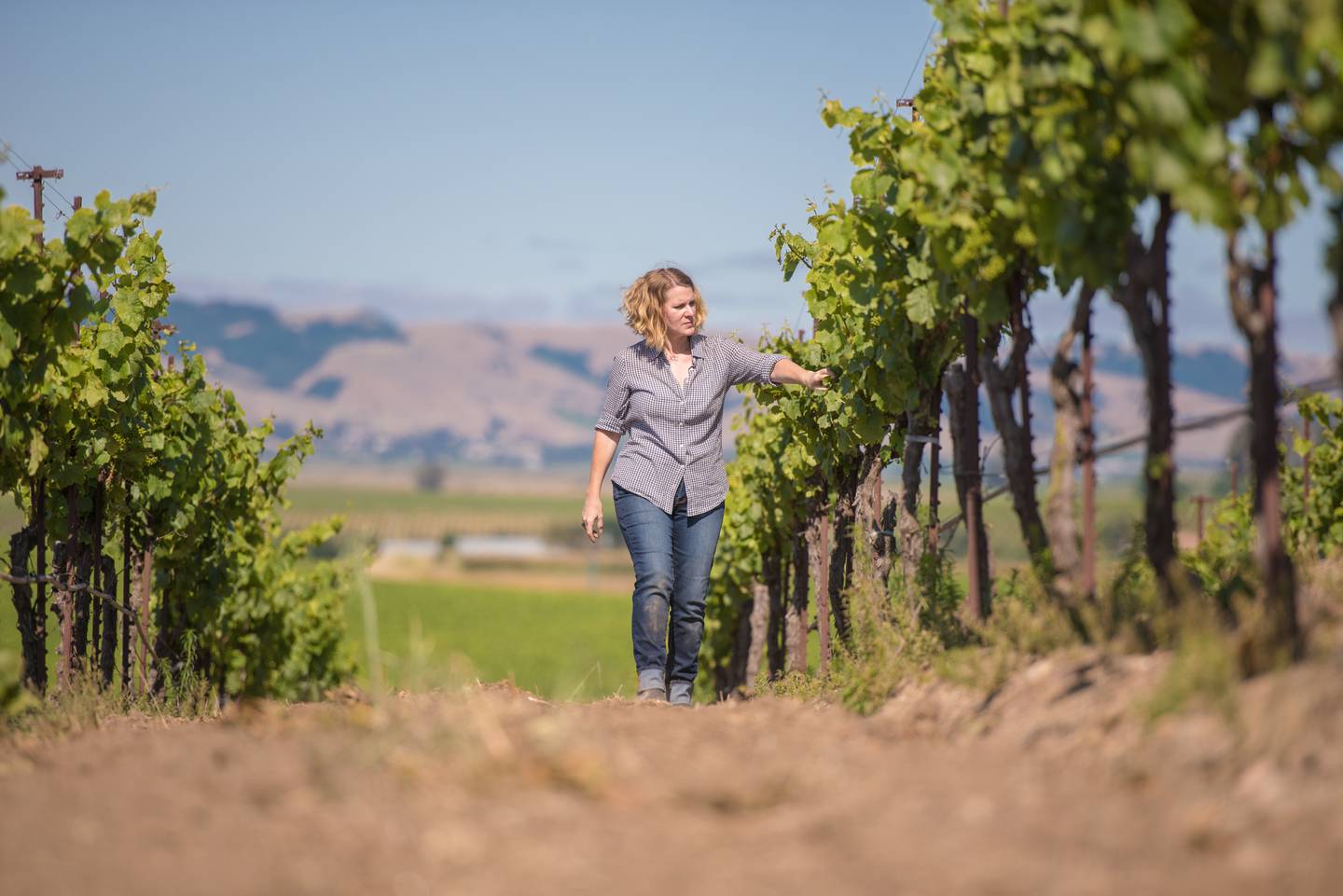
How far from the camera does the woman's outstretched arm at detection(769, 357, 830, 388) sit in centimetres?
634

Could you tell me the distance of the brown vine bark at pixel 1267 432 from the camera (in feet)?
10.5

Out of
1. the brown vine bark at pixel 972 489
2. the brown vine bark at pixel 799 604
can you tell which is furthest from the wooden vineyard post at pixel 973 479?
the brown vine bark at pixel 799 604

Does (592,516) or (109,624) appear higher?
(592,516)

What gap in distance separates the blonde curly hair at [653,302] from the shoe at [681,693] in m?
1.60

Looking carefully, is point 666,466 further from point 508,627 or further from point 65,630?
point 508,627

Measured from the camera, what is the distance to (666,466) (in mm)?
6074

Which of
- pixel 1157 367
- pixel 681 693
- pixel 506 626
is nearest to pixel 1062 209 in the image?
pixel 1157 367

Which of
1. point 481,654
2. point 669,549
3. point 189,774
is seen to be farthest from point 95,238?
point 481,654

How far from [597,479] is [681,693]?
43.1 inches

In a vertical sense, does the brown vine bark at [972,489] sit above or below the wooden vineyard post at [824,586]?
above

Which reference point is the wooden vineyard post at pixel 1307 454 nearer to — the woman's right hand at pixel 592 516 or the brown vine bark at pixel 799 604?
the brown vine bark at pixel 799 604

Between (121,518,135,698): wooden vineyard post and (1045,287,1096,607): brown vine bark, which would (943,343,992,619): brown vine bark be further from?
(121,518,135,698): wooden vineyard post

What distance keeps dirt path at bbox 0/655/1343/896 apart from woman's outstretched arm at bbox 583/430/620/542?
261 cm

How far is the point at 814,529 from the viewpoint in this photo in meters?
8.95
